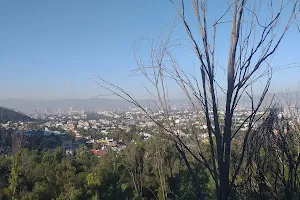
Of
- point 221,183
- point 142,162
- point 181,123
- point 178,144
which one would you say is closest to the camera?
point 221,183

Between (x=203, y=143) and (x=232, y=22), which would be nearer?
(x=232, y=22)

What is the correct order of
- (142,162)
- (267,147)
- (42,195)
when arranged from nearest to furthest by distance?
(267,147) → (42,195) → (142,162)

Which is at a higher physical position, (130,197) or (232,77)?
(232,77)

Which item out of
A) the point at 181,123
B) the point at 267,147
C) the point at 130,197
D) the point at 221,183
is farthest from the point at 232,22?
the point at 130,197

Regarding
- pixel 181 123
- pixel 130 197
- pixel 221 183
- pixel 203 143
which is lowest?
pixel 130 197

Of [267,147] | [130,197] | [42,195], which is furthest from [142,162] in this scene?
[267,147]

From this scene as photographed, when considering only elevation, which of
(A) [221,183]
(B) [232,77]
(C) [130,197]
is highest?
(B) [232,77]

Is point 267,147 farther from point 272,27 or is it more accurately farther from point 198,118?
point 272,27

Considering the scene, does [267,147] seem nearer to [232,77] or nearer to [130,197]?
[232,77]

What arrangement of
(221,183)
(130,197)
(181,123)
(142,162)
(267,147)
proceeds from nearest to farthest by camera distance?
(221,183)
(181,123)
(267,147)
(130,197)
(142,162)
